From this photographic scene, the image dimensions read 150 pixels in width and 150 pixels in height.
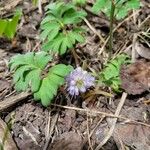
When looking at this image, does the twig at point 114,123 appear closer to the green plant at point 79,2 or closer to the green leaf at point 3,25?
the green plant at point 79,2

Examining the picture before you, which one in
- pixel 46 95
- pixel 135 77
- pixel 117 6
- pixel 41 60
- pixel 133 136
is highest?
pixel 117 6

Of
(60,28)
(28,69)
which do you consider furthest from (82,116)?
(60,28)

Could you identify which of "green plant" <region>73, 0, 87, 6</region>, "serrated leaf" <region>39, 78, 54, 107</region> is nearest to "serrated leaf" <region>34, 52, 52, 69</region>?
"serrated leaf" <region>39, 78, 54, 107</region>

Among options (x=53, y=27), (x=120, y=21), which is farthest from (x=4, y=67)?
(x=120, y=21)

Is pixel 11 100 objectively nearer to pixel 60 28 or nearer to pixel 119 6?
pixel 60 28

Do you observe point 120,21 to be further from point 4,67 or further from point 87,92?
point 4,67

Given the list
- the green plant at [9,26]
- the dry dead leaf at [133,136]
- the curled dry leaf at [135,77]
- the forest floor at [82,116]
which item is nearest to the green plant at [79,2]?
the forest floor at [82,116]

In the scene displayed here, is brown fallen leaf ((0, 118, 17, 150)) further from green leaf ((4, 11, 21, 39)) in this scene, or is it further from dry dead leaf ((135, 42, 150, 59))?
dry dead leaf ((135, 42, 150, 59))
